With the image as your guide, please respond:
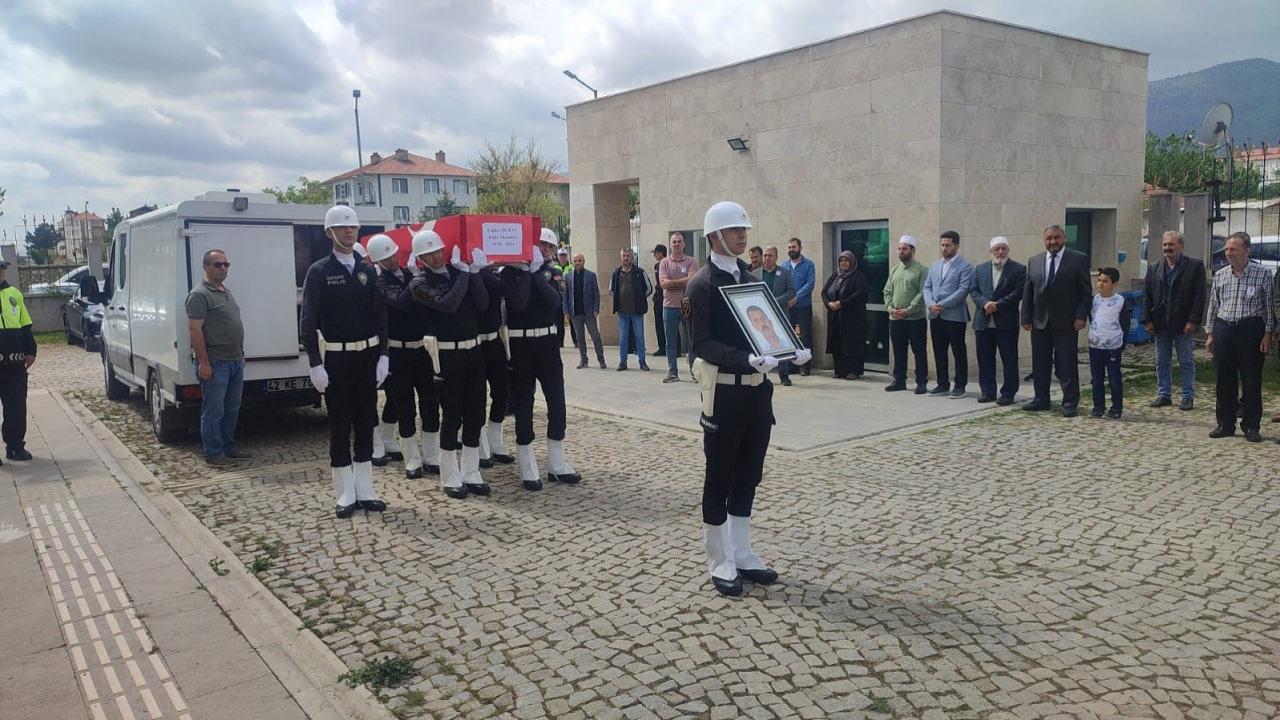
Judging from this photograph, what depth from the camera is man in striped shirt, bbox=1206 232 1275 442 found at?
839cm

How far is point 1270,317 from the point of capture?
8.38 m

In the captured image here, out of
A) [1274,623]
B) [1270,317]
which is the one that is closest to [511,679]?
[1274,623]

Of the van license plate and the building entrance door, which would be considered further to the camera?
the building entrance door

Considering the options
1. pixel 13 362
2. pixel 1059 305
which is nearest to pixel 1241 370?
pixel 1059 305

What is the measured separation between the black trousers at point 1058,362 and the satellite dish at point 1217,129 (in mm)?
7102

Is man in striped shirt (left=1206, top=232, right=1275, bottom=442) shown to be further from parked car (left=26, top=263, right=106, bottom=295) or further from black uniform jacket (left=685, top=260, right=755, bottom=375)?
parked car (left=26, top=263, right=106, bottom=295)

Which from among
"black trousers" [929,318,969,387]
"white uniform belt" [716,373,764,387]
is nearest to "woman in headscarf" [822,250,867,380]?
"black trousers" [929,318,969,387]

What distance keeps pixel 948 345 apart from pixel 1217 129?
735cm

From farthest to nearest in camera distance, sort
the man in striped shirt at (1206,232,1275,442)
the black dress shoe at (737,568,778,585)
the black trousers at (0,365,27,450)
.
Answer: the black trousers at (0,365,27,450) → the man in striped shirt at (1206,232,1275,442) → the black dress shoe at (737,568,778,585)

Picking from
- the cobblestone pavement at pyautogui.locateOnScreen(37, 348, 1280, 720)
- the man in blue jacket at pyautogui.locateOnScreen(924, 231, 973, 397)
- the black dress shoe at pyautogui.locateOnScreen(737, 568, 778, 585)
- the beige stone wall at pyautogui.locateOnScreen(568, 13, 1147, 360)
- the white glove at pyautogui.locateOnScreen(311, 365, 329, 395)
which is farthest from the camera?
the beige stone wall at pyautogui.locateOnScreen(568, 13, 1147, 360)

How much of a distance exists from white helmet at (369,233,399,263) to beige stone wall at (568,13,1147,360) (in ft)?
24.6

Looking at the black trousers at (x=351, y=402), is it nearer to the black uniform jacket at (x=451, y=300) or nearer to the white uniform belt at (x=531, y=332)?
the black uniform jacket at (x=451, y=300)

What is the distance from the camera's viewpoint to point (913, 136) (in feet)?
39.6

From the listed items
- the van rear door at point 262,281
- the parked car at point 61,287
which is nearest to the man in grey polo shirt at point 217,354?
the van rear door at point 262,281
